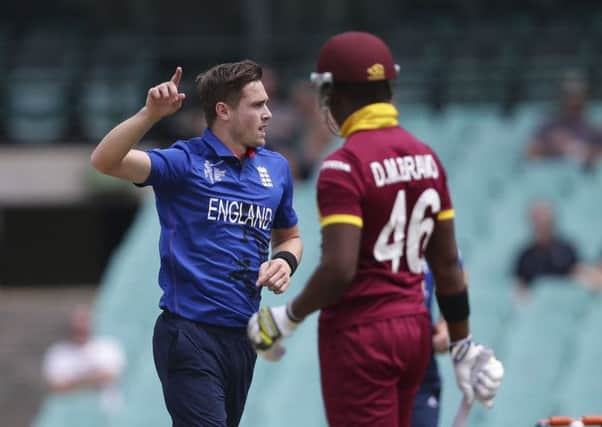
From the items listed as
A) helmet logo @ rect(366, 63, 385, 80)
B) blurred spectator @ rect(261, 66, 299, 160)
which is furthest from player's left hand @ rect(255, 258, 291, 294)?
blurred spectator @ rect(261, 66, 299, 160)

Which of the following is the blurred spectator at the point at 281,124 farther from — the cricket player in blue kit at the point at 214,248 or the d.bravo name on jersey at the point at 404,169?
the d.bravo name on jersey at the point at 404,169

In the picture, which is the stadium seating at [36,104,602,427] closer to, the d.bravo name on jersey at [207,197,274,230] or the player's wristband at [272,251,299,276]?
the player's wristband at [272,251,299,276]

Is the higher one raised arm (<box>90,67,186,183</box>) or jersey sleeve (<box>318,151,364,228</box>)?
raised arm (<box>90,67,186,183</box>)

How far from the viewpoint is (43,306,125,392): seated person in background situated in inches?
414

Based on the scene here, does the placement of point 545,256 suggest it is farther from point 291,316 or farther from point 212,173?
point 291,316

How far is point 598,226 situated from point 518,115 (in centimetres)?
281

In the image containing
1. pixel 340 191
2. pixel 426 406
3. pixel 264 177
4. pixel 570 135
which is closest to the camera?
pixel 340 191

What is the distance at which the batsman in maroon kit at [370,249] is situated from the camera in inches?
173

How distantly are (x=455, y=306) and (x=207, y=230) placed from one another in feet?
2.74

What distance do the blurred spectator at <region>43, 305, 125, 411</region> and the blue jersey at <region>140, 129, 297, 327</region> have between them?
5.53m

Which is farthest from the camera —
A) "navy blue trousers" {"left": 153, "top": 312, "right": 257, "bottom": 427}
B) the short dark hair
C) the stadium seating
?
the stadium seating

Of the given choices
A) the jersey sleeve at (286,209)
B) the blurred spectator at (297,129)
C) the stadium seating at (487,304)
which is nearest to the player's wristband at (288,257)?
the jersey sleeve at (286,209)

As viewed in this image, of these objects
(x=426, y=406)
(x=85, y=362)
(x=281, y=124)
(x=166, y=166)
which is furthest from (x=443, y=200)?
(x=281, y=124)

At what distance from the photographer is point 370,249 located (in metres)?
4.49
